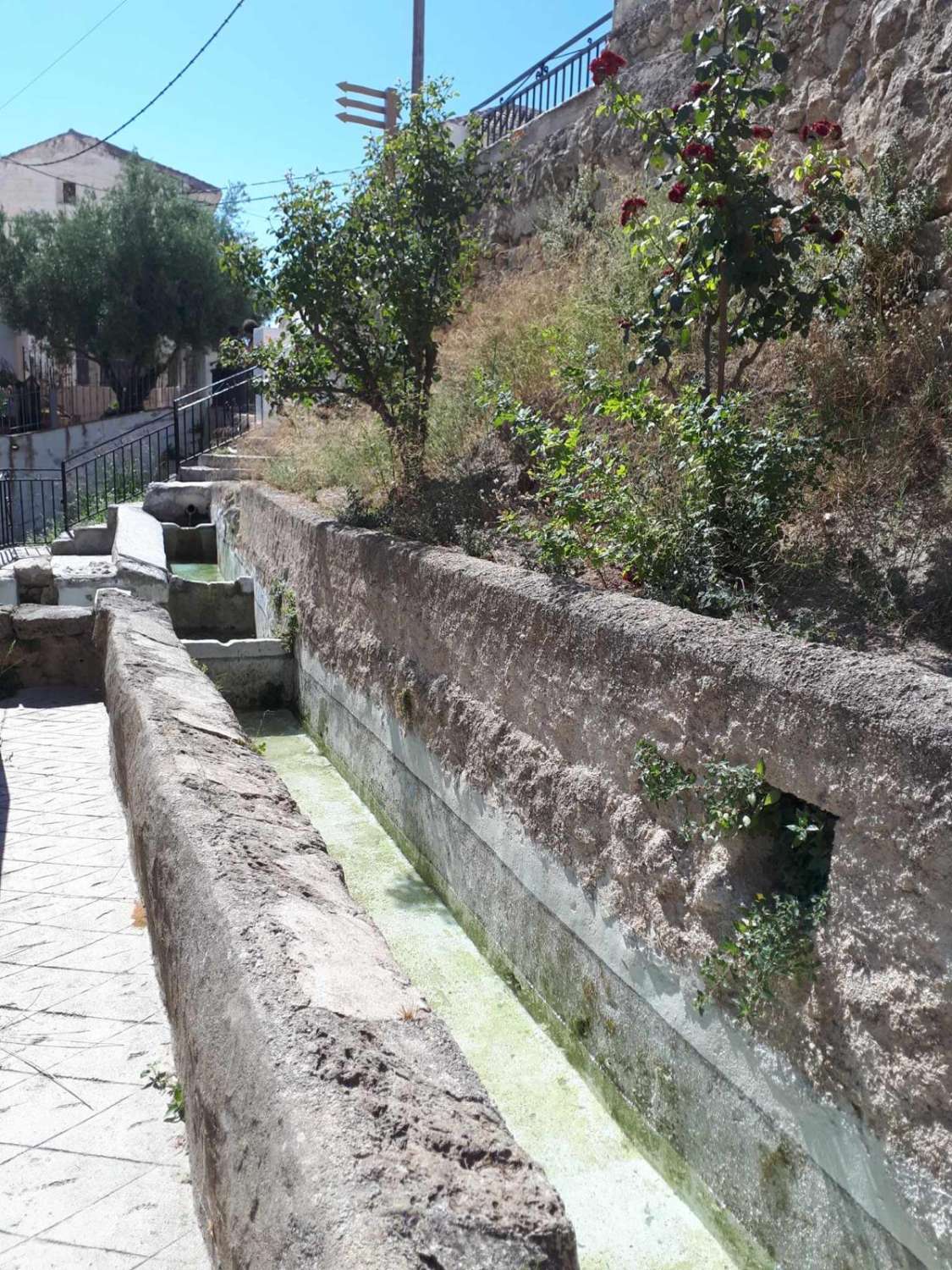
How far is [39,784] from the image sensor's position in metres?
4.55

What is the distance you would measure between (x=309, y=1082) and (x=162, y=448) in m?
18.6

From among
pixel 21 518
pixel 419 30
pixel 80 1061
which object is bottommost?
pixel 80 1061

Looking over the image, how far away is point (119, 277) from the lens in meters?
22.4

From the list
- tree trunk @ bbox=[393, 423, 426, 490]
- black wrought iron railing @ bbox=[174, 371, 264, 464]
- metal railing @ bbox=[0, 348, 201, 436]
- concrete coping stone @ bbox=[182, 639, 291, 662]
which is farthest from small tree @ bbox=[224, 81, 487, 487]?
metal railing @ bbox=[0, 348, 201, 436]

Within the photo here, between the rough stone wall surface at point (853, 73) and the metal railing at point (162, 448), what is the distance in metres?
6.66

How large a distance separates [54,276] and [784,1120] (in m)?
23.9

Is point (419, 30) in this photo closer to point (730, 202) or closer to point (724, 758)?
point (730, 202)

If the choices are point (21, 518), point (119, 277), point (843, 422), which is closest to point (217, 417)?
point (119, 277)

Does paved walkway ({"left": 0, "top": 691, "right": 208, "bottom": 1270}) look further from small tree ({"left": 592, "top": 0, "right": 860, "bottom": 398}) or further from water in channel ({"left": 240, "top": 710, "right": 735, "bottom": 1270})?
small tree ({"left": 592, "top": 0, "right": 860, "bottom": 398})

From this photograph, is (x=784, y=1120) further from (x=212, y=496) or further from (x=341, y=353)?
(x=212, y=496)

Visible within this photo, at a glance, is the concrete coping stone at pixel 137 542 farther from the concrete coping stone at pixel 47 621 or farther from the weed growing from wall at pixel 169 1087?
the weed growing from wall at pixel 169 1087

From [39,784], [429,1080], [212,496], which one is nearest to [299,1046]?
[429,1080]

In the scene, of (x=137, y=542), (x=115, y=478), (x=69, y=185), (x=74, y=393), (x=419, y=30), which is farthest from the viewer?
(x=69, y=185)

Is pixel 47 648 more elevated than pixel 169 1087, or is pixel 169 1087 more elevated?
pixel 47 648
